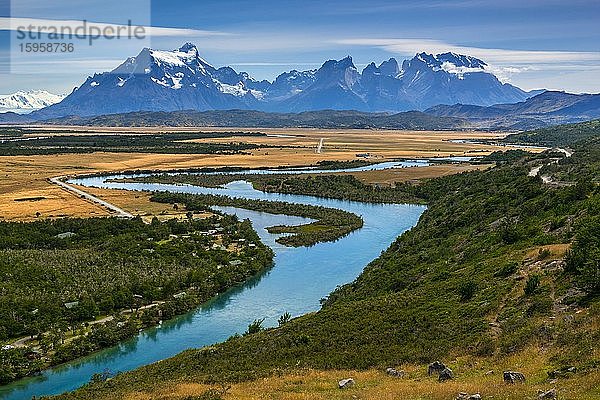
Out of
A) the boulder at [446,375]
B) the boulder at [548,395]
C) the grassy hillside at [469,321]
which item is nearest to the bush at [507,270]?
the grassy hillside at [469,321]

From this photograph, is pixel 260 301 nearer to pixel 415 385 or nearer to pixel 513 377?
pixel 415 385

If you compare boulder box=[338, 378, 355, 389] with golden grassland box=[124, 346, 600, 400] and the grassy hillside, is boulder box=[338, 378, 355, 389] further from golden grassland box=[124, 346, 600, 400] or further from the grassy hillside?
the grassy hillside

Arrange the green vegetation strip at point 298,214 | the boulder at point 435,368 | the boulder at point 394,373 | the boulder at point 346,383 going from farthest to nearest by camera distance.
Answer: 1. the green vegetation strip at point 298,214
2. the boulder at point 394,373
3. the boulder at point 435,368
4. the boulder at point 346,383

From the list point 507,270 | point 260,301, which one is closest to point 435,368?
point 507,270

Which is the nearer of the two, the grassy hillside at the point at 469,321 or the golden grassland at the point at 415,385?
the golden grassland at the point at 415,385

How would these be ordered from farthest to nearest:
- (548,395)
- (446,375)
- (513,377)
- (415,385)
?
1. (446,375)
2. (415,385)
3. (513,377)
4. (548,395)

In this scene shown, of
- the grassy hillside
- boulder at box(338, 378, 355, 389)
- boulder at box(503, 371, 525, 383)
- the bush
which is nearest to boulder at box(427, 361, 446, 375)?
the grassy hillside

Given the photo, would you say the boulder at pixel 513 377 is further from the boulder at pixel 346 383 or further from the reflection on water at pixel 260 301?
the reflection on water at pixel 260 301
